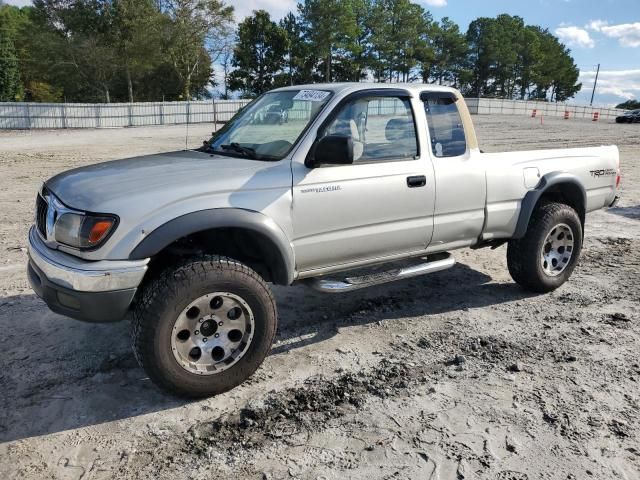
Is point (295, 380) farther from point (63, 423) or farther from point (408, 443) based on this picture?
point (63, 423)

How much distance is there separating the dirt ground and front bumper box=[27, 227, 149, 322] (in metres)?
0.65

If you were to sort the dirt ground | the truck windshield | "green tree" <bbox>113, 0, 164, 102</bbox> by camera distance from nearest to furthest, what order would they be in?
the dirt ground → the truck windshield → "green tree" <bbox>113, 0, 164, 102</bbox>

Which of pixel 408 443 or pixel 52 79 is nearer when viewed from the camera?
pixel 408 443

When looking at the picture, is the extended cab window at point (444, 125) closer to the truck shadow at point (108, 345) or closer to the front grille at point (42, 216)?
the truck shadow at point (108, 345)

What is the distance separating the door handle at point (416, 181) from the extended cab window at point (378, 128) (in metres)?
0.17

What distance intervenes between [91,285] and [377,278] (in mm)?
2023

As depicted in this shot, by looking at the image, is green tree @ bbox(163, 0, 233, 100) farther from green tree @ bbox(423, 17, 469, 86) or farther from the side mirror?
the side mirror

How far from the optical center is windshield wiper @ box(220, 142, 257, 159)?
388 cm

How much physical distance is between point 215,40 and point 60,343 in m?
51.0

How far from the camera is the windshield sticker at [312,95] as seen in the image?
4.03 meters

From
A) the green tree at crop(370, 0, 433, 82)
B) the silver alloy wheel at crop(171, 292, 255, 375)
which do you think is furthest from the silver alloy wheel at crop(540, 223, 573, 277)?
the green tree at crop(370, 0, 433, 82)

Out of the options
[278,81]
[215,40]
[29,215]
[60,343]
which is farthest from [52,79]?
[60,343]

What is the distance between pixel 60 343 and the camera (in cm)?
408

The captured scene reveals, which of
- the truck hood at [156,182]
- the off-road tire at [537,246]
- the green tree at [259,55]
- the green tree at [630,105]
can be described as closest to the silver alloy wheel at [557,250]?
the off-road tire at [537,246]
